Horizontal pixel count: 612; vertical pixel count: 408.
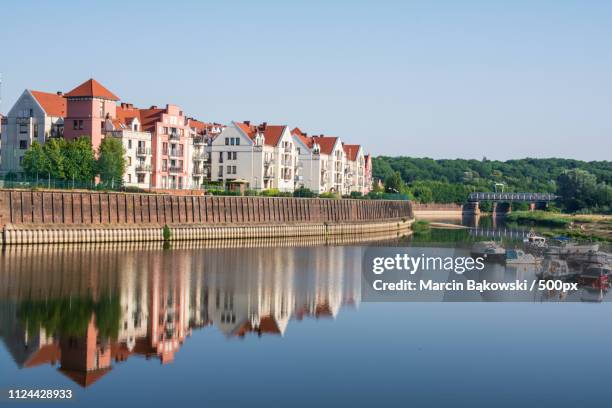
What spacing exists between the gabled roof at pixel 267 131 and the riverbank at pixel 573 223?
4227cm

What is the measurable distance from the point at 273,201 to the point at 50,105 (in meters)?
29.6

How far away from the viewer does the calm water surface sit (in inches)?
1211

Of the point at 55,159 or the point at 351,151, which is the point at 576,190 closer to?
the point at 351,151

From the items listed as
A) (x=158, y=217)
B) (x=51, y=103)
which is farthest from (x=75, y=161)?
(x=51, y=103)

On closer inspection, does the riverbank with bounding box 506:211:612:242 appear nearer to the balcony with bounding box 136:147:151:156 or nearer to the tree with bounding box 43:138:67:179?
the balcony with bounding box 136:147:151:156

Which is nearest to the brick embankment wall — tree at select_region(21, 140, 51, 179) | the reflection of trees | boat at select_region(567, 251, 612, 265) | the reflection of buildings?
the reflection of buildings

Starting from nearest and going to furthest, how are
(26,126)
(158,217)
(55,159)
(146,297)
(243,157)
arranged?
(146,297) → (158,217) → (55,159) → (26,126) → (243,157)

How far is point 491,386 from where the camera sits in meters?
32.0

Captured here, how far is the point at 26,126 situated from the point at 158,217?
26706mm

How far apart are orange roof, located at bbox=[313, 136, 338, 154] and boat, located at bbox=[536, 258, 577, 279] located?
264ft

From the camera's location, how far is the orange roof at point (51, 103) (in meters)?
103

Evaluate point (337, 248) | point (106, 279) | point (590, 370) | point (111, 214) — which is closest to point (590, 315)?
point (590, 370)

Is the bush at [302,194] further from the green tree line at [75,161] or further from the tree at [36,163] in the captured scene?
the tree at [36,163]

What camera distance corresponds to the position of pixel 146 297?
47469mm
